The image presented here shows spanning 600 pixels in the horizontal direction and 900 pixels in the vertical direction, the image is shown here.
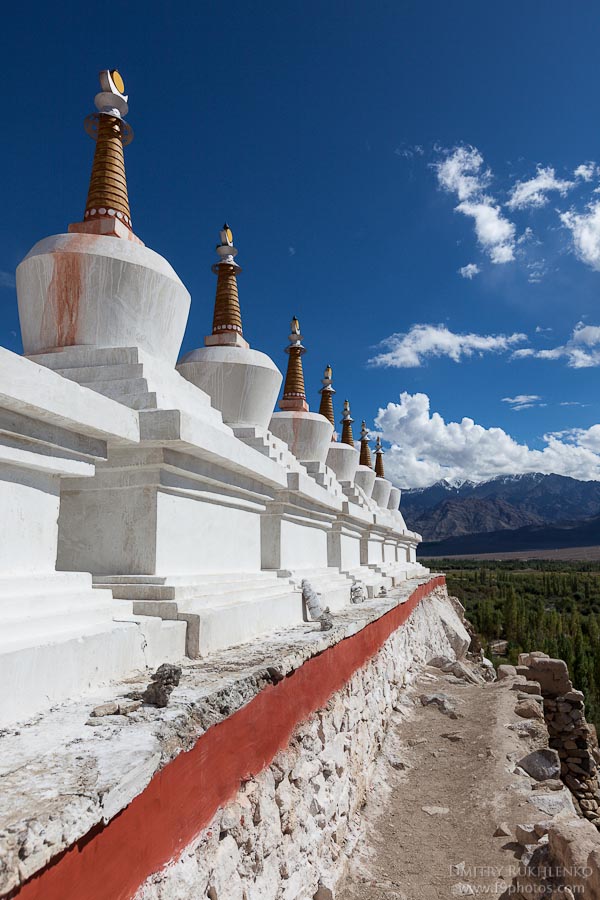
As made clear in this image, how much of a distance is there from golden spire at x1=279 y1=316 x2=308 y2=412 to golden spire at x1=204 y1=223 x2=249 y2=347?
11.3 feet

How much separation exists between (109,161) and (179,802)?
16.2ft

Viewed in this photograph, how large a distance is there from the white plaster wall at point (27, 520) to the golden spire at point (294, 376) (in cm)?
788

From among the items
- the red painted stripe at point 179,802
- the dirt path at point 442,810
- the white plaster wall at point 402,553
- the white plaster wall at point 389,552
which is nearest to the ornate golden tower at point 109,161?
the red painted stripe at point 179,802

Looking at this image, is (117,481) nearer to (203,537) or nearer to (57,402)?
(203,537)

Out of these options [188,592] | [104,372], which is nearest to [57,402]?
[104,372]

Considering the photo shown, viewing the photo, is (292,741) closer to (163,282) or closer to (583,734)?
(163,282)

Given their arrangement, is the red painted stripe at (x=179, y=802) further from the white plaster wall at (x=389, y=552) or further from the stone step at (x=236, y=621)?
the white plaster wall at (x=389, y=552)

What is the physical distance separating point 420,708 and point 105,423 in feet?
21.8

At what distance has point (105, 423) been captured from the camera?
382cm

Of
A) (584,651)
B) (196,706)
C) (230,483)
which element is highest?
(230,483)

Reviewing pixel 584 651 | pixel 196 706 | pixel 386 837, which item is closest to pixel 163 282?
pixel 196 706

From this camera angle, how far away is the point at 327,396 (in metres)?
14.3

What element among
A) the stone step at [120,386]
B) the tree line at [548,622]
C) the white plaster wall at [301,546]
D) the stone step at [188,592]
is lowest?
the tree line at [548,622]

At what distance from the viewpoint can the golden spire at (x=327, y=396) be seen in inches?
553
